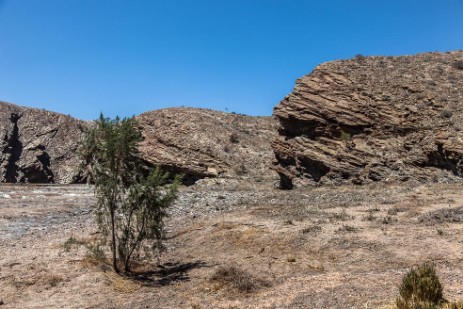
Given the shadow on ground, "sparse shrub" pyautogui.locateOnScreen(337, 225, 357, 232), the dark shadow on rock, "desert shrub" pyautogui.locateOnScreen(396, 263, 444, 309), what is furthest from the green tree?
the dark shadow on rock

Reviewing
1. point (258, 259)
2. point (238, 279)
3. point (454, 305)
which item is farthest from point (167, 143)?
point (454, 305)

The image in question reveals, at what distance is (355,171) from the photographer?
28.0 metres

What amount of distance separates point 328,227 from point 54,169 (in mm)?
48130

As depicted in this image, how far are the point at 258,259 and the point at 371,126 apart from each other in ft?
62.5

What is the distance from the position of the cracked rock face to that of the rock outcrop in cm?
1530

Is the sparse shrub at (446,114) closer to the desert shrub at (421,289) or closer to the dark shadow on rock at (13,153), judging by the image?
the desert shrub at (421,289)

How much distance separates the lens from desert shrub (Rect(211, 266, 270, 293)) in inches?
408

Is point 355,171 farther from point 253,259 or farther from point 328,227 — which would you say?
point 253,259

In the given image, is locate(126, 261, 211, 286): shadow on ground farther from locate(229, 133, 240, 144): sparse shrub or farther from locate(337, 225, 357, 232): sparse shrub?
locate(229, 133, 240, 144): sparse shrub

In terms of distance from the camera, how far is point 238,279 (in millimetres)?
10734

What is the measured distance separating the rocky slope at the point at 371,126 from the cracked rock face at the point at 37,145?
103 feet

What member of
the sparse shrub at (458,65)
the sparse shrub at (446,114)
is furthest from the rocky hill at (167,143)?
the sparse shrub at (458,65)

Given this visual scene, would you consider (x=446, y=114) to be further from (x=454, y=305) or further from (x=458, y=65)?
(x=454, y=305)

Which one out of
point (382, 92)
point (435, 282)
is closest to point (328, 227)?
point (435, 282)
